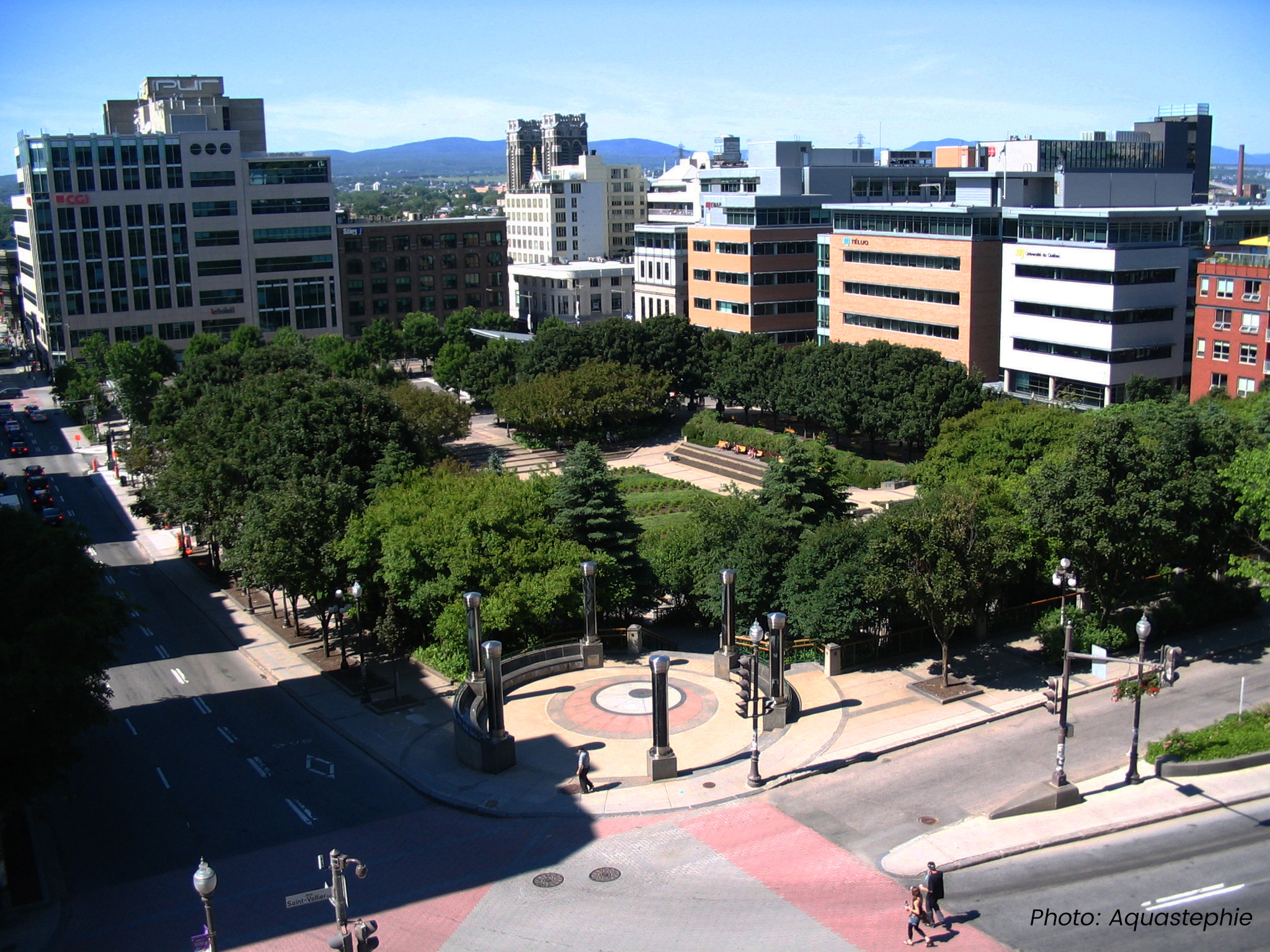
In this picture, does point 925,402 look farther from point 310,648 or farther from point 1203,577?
point 310,648

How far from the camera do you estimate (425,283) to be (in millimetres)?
144000

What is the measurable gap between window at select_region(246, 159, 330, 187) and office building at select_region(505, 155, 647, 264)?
48.3 meters

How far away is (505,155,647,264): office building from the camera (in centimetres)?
16975

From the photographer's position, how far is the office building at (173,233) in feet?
371

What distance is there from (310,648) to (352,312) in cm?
10119

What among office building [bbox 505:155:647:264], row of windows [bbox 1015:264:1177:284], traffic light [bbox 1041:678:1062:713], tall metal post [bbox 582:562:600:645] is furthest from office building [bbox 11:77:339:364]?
traffic light [bbox 1041:678:1062:713]

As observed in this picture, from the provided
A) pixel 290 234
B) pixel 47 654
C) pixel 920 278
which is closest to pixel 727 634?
pixel 47 654

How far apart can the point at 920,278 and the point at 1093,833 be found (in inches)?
2608

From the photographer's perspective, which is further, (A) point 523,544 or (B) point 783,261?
(B) point 783,261

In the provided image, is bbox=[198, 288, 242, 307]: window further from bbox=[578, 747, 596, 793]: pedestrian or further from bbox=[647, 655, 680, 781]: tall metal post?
bbox=[647, 655, 680, 781]: tall metal post

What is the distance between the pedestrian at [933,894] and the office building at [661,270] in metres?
97.5

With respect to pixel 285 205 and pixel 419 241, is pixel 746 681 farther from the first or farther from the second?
pixel 419 241

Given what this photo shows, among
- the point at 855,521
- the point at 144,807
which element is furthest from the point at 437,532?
the point at 855,521

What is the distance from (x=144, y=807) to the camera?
101ft
